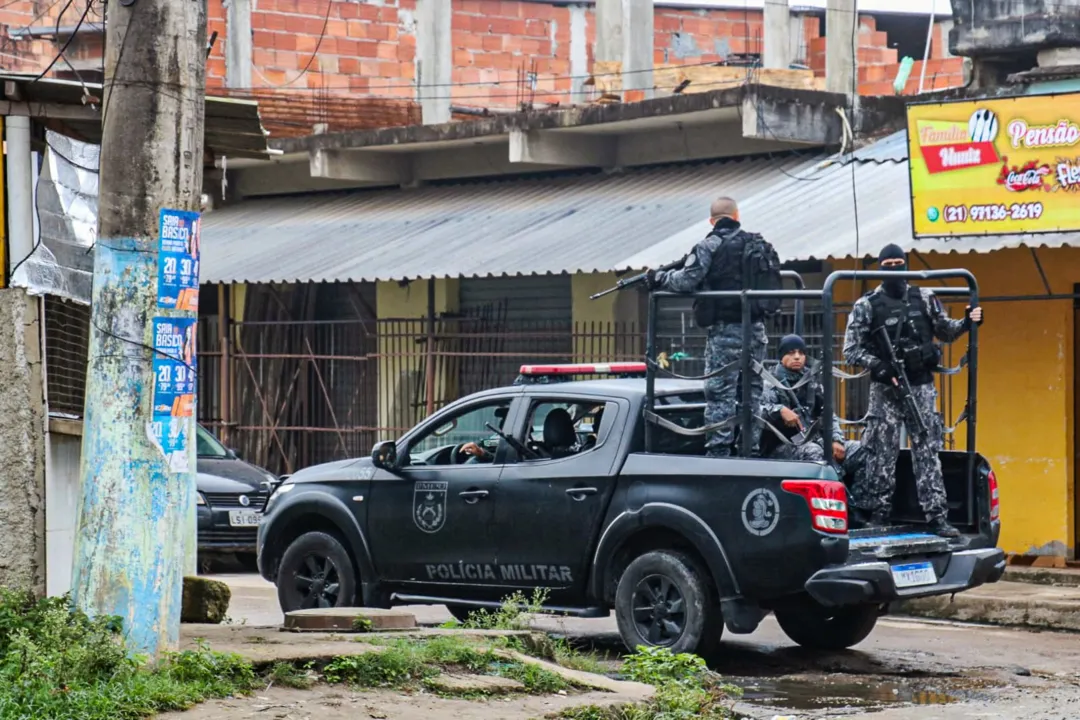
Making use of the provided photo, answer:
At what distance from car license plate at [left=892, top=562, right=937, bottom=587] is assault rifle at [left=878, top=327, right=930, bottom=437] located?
Answer: 86 centimetres

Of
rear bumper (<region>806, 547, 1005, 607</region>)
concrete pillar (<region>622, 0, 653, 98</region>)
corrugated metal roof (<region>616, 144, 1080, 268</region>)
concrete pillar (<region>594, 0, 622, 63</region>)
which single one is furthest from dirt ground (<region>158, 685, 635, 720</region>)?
concrete pillar (<region>594, 0, 622, 63</region>)

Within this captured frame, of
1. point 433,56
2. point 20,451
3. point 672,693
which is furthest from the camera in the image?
point 433,56

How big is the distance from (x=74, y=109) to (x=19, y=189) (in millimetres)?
537

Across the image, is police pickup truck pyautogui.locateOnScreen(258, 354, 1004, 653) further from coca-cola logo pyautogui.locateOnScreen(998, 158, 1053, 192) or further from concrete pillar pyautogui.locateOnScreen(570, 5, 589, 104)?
concrete pillar pyautogui.locateOnScreen(570, 5, 589, 104)

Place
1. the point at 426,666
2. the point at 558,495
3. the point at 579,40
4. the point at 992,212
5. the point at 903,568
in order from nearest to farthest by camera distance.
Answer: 1. the point at 426,666
2. the point at 903,568
3. the point at 558,495
4. the point at 992,212
5. the point at 579,40

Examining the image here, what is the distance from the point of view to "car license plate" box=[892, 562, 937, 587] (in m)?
9.47

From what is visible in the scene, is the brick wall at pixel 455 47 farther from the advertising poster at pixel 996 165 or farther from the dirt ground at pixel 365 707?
the dirt ground at pixel 365 707

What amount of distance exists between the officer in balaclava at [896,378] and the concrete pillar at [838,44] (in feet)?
23.6

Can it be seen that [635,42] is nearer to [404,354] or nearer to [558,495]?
[404,354]

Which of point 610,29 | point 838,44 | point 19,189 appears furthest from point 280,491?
point 610,29

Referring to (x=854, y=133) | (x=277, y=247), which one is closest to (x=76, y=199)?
(x=854, y=133)

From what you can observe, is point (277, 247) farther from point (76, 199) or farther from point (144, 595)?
point (144, 595)

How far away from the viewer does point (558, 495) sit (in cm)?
1015

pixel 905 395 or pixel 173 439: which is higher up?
pixel 905 395
